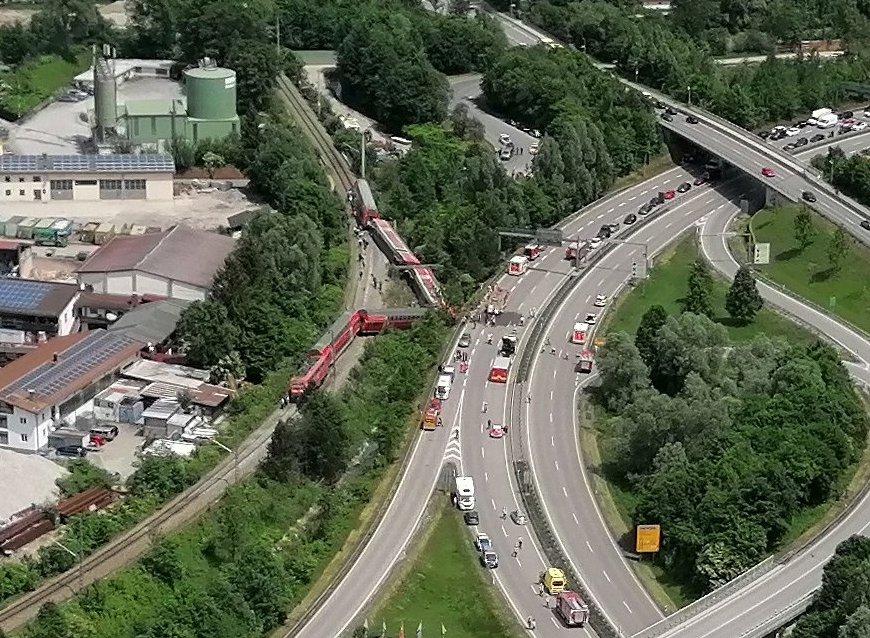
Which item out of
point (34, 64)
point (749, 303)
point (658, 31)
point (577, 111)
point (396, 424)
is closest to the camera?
point (396, 424)

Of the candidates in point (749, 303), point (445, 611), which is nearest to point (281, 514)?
point (445, 611)

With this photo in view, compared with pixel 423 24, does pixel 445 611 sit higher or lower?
lower

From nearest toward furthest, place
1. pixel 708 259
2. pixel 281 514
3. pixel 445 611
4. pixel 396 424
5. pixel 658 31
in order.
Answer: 1. pixel 445 611
2. pixel 281 514
3. pixel 396 424
4. pixel 708 259
5. pixel 658 31

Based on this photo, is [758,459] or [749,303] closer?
[758,459]

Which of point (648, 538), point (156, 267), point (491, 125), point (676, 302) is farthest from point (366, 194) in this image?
point (648, 538)

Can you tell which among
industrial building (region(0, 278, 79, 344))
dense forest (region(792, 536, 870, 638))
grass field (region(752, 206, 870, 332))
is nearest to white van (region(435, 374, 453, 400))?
industrial building (region(0, 278, 79, 344))

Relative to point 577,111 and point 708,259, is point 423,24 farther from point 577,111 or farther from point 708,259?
point 708,259
